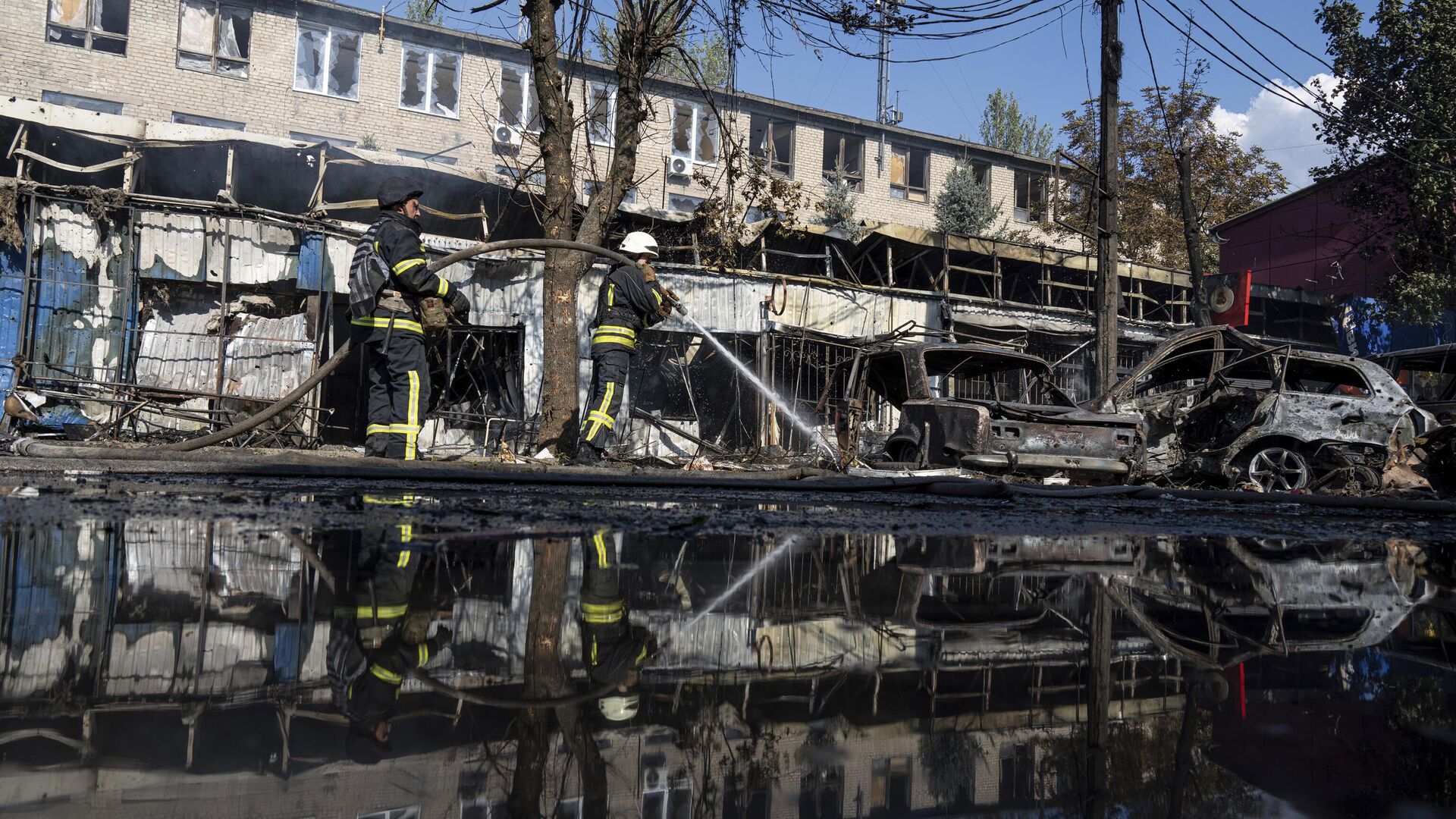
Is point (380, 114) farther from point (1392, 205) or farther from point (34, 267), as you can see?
point (1392, 205)

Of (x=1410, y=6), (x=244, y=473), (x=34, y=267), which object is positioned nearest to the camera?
(x=244, y=473)

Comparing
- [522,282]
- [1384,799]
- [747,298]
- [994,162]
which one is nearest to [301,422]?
[522,282]

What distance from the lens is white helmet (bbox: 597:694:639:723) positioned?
1.39m

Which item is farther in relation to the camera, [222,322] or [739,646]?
[222,322]

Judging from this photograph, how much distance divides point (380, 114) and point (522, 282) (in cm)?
1014

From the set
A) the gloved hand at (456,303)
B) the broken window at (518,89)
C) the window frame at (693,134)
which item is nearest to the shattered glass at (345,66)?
the broken window at (518,89)

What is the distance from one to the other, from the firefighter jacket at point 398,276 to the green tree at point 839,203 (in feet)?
41.6

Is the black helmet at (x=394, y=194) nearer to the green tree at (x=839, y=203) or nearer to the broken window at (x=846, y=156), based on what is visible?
the green tree at (x=839, y=203)

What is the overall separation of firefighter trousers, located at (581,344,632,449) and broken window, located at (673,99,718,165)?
17.4 meters

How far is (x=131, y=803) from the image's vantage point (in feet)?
3.41

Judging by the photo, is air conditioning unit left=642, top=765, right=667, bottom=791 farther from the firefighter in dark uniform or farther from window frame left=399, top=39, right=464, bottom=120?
window frame left=399, top=39, right=464, bottom=120

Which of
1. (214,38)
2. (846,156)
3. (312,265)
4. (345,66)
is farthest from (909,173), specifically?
(312,265)

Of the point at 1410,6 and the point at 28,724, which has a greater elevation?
the point at 1410,6

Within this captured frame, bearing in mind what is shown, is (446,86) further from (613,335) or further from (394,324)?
(394,324)
